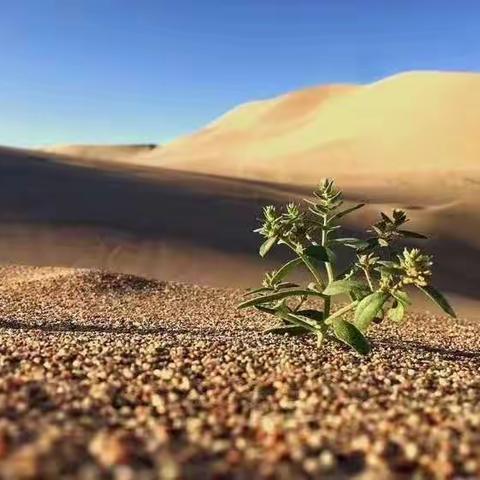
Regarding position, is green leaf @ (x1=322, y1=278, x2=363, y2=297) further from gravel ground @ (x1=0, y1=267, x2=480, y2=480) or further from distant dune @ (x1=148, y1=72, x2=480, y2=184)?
distant dune @ (x1=148, y1=72, x2=480, y2=184)

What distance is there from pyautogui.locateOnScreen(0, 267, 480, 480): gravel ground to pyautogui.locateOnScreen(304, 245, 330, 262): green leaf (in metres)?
0.59

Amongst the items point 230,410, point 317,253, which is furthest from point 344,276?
point 230,410

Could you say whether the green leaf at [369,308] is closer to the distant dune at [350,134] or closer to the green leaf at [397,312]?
the green leaf at [397,312]

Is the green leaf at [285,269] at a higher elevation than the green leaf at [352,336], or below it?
higher

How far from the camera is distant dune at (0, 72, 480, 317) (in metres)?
16.5

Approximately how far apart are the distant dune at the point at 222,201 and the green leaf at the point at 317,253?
897 centimetres

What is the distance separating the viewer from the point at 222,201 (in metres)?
24.0

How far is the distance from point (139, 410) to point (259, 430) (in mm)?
512

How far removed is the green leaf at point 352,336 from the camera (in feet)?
14.7

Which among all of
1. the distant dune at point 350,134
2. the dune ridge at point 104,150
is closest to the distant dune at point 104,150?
the dune ridge at point 104,150

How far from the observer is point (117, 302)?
9.91m

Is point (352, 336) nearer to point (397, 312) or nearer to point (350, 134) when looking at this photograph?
point (397, 312)

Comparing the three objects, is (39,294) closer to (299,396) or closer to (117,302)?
(117,302)

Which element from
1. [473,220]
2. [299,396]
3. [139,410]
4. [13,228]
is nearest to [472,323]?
[299,396]
